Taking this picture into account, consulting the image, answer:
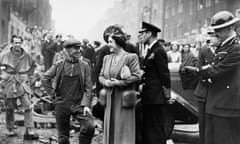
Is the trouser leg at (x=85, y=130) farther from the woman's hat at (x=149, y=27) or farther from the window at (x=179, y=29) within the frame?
the window at (x=179, y=29)

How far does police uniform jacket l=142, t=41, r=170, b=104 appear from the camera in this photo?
5113 millimetres

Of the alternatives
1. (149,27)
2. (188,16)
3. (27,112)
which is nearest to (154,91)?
(149,27)

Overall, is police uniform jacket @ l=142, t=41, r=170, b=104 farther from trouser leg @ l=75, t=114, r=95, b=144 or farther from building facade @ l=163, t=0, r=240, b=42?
building facade @ l=163, t=0, r=240, b=42

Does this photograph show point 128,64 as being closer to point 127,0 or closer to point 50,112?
point 50,112

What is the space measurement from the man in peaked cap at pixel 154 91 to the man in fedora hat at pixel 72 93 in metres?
0.78

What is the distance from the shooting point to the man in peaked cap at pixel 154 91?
5121 mm

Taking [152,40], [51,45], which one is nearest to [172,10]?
[51,45]

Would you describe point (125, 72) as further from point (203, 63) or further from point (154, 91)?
point (203, 63)

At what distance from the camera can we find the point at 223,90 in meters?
4.73

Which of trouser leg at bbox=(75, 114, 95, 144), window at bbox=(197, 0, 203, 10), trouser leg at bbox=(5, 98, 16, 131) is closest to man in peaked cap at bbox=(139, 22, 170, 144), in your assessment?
trouser leg at bbox=(75, 114, 95, 144)

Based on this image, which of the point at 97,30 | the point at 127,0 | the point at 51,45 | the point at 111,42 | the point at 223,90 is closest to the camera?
the point at 223,90

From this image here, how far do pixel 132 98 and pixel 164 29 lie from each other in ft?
119

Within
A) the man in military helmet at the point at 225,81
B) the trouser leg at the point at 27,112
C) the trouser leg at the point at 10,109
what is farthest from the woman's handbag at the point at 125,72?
the trouser leg at the point at 10,109

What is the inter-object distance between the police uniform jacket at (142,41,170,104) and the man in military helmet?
520 millimetres
